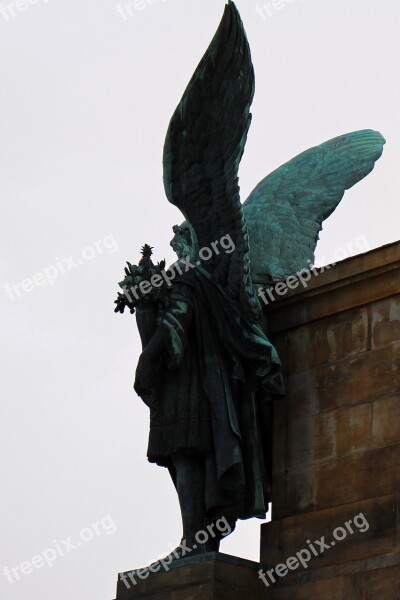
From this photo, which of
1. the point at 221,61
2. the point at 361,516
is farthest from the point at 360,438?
the point at 221,61

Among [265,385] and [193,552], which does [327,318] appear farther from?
[193,552]

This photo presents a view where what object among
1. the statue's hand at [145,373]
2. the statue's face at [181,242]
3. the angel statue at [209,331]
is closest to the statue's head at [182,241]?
the statue's face at [181,242]

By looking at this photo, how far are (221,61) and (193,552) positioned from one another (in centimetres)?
529

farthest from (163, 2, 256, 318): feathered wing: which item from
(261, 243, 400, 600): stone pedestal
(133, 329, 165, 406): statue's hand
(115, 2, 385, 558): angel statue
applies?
(133, 329, 165, 406): statue's hand

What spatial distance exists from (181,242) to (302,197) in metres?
2.54

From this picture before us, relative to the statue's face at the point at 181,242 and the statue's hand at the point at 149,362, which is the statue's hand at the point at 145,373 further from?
the statue's face at the point at 181,242

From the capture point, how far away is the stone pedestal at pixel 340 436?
2078 centimetres

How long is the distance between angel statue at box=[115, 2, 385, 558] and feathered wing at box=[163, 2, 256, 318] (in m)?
0.01

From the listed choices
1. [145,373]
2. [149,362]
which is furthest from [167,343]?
[145,373]

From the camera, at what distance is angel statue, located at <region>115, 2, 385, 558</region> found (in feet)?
71.1

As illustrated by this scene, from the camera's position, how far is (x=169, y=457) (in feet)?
72.6

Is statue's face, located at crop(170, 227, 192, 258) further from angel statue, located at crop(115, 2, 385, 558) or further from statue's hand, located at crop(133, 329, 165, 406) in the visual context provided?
statue's hand, located at crop(133, 329, 165, 406)

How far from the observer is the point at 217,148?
2177 cm

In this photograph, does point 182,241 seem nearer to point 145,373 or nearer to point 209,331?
point 209,331
